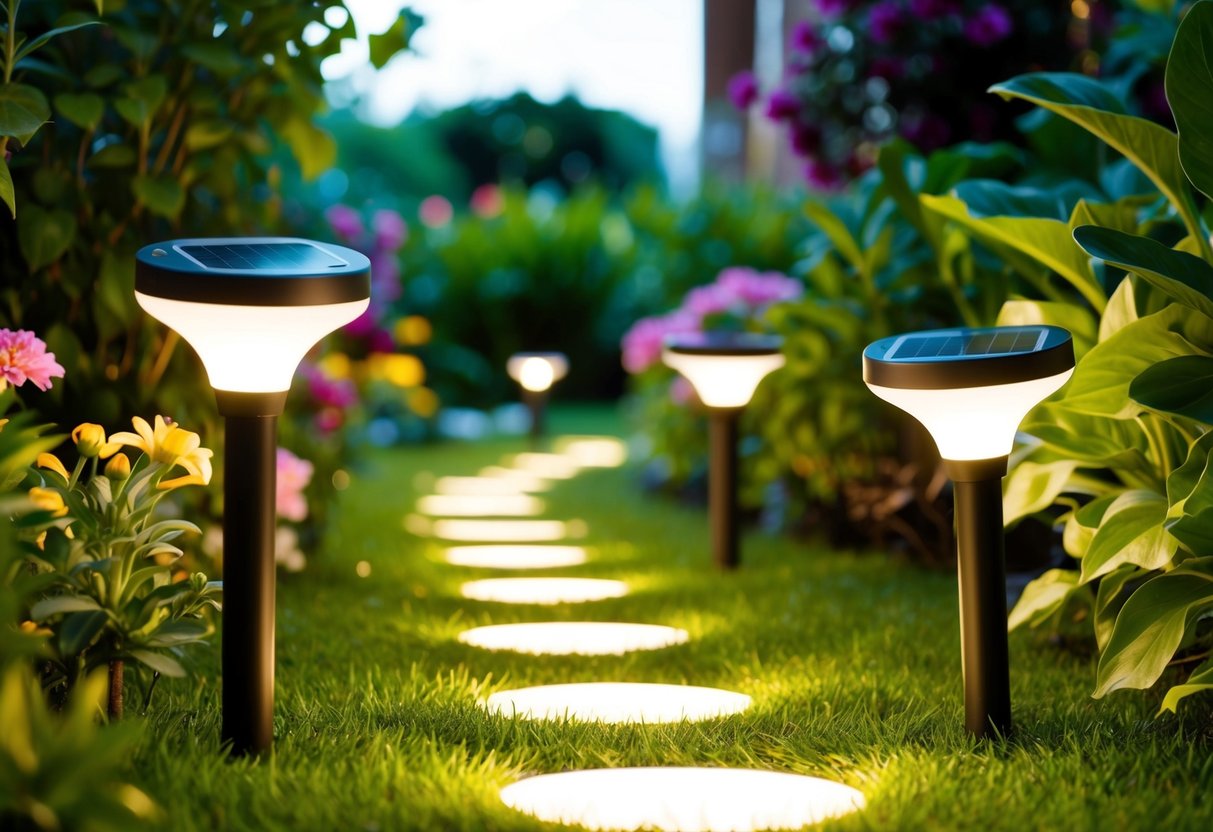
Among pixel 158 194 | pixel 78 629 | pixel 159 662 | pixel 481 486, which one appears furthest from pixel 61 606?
pixel 481 486

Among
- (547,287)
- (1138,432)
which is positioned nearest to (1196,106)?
(1138,432)

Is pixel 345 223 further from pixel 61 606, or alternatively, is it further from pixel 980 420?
pixel 980 420

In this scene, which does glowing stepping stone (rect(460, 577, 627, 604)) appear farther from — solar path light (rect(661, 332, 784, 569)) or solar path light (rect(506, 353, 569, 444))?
solar path light (rect(506, 353, 569, 444))

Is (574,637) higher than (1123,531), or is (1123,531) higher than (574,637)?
(1123,531)

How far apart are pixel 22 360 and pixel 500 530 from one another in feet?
9.96

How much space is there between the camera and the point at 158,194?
2.57 meters

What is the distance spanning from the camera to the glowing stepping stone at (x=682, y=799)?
168cm

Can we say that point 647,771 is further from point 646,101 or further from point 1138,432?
point 646,101

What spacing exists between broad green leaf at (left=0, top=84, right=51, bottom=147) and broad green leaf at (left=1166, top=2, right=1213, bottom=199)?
1.78 m

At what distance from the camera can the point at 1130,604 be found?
207cm

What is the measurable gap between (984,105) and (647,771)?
3.43 meters

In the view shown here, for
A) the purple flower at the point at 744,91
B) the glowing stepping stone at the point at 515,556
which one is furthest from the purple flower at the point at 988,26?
the glowing stepping stone at the point at 515,556

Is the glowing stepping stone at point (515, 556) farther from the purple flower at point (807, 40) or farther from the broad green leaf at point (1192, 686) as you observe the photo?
the broad green leaf at point (1192, 686)

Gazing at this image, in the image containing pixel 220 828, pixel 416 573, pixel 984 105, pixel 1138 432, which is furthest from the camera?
pixel 984 105
